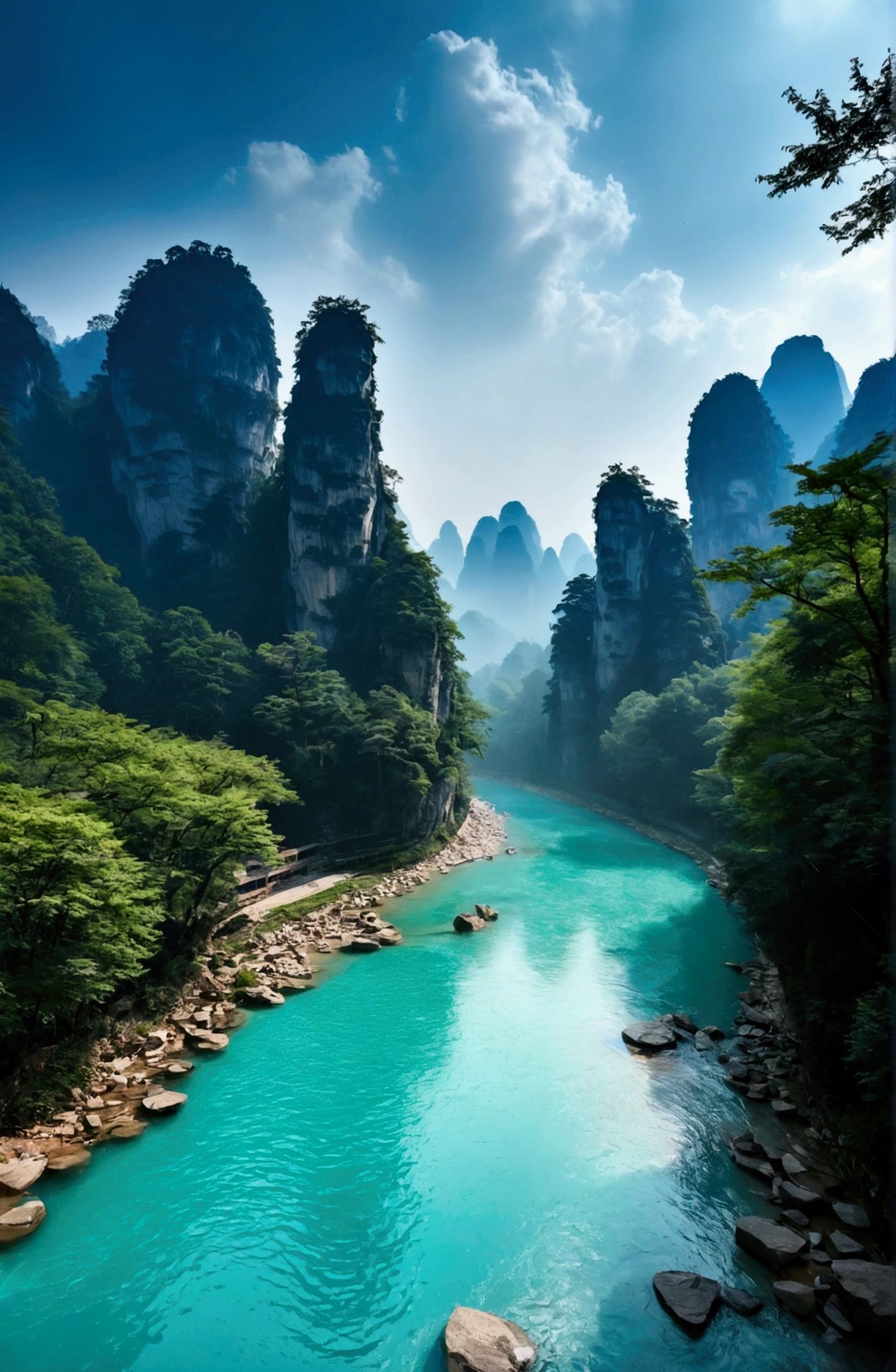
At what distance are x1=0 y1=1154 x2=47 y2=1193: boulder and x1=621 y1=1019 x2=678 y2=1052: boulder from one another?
10969 millimetres

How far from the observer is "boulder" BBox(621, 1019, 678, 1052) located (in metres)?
12.4

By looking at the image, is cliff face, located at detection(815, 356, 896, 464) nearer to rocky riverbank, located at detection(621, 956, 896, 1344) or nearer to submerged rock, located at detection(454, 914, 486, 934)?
submerged rock, located at detection(454, 914, 486, 934)

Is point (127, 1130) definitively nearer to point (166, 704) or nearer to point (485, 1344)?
point (485, 1344)

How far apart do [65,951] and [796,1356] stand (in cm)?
1097

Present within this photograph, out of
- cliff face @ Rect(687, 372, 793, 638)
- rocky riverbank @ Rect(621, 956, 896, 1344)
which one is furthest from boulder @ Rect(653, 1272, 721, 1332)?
cliff face @ Rect(687, 372, 793, 638)

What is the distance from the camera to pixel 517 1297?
707 centimetres

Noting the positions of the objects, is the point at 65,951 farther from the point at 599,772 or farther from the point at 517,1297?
the point at 599,772

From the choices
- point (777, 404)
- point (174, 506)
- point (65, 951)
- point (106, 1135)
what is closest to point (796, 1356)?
point (106, 1135)

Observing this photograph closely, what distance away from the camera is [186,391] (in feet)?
152

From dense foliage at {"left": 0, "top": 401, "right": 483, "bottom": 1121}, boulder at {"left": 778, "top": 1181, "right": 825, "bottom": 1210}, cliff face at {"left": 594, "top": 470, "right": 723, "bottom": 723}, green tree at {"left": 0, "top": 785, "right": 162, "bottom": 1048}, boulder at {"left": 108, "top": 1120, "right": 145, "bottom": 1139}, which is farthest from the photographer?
cliff face at {"left": 594, "top": 470, "right": 723, "bottom": 723}

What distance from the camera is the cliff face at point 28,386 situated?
44.5 metres

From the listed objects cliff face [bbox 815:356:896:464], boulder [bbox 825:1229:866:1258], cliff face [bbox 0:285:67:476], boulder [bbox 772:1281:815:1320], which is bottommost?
boulder [bbox 772:1281:815:1320]

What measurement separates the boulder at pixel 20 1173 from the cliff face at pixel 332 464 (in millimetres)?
30942

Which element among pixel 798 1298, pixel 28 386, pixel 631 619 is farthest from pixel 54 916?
pixel 28 386
